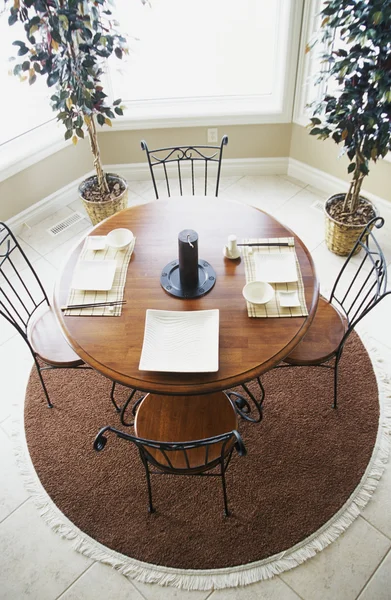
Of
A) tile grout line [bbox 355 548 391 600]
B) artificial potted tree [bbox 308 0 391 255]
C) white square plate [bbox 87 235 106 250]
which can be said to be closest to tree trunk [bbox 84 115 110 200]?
white square plate [bbox 87 235 106 250]

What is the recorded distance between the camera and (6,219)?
3369 millimetres

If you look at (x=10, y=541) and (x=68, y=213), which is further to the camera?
(x=68, y=213)

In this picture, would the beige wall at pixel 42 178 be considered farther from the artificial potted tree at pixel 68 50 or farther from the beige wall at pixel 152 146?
the artificial potted tree at pixel 68 50

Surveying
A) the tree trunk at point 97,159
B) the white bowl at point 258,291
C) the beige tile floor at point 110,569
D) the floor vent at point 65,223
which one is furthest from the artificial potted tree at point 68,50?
the beige tile floor at point 110,569

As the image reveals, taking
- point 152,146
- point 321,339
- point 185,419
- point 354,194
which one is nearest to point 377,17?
point 354,194

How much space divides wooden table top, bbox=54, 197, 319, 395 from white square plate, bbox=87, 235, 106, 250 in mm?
52

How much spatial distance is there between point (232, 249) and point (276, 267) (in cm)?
20

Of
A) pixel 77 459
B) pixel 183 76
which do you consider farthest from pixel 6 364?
pixel 183 76

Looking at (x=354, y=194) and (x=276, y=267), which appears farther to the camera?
(x=354, y=194)

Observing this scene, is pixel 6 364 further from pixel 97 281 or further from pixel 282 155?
pixel 282 155

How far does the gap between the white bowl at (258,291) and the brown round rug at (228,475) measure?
708mm

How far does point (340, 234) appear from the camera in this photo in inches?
119

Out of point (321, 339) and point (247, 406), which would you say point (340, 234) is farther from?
point (247, 406)

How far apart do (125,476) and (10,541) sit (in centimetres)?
54
